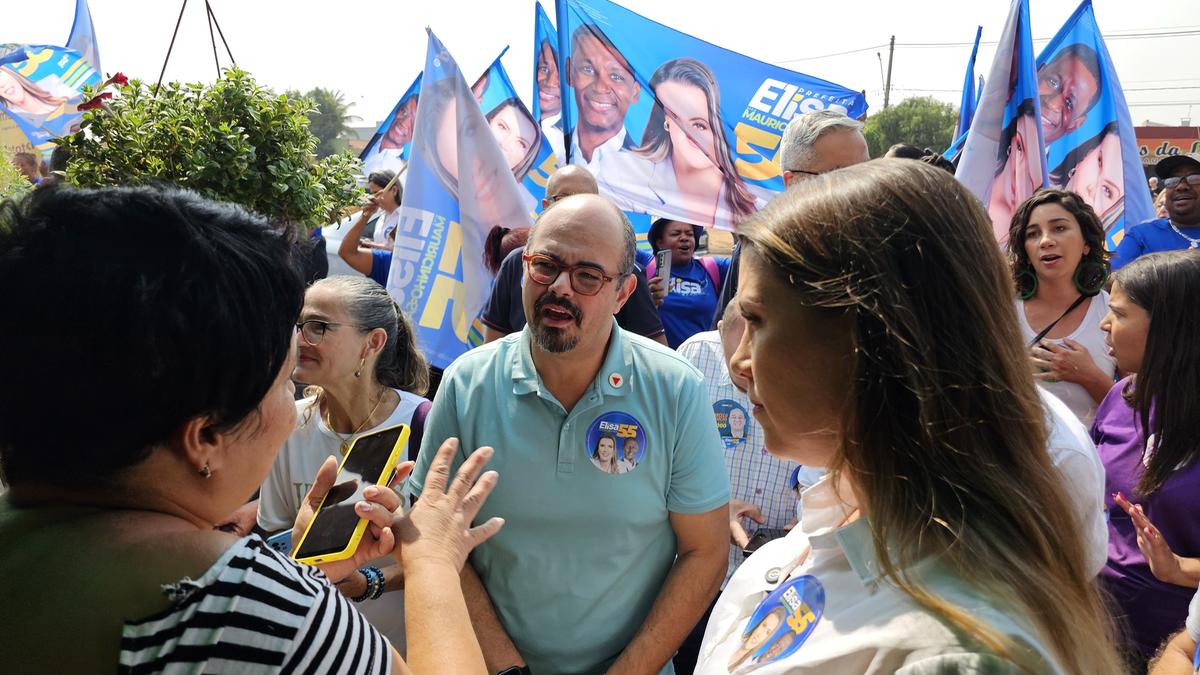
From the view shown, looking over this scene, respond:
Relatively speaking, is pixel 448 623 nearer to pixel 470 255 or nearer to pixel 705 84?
pixel 470 255

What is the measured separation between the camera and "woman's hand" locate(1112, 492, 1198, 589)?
2.71 m

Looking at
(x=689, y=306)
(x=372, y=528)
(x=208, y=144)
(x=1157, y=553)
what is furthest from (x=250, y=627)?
(x=689, y=306)

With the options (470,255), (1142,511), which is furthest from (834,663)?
(470,255)

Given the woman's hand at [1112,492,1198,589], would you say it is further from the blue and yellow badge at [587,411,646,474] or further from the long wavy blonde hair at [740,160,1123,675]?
the long wavy blonde hair at [740,160,1123,675]

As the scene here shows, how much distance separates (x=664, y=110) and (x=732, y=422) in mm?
3911

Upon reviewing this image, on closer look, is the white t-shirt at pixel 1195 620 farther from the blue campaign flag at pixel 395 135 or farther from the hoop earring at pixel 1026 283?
the blue campaign flag at pixel 395 135

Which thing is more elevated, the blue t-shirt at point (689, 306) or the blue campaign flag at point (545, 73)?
the blue campaign flag at point (545, 73)

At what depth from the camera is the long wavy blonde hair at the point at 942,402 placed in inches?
44.6

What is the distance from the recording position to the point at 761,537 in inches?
121

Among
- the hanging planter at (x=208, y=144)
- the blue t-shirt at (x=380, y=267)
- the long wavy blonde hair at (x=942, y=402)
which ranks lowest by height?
the long wavy blonde hair at (x=942, y=402)

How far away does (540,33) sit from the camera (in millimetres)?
9086

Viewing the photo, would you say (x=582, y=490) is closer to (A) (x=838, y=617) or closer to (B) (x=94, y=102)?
(A) (x=838, y=617)

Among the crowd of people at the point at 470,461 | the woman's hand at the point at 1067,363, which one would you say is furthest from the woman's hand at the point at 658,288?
the crowd of people at the point at 470,461

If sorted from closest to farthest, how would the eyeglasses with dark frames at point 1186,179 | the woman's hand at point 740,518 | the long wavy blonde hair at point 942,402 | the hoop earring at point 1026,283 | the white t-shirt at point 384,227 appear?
the long wavy blonde hair at point 942,402
the woman's hand at point 740,518
the hoop earring at point 1026,283
the eyeglasses with dark frames at point 1186,179
the white t-shirt at point 384,227
